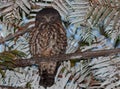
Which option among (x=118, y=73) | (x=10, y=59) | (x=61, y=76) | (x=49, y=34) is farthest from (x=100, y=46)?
(x=49, y=34)

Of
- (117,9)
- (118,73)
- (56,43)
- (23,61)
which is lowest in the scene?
(56,43)

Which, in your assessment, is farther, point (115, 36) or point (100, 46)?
point (100, 46)

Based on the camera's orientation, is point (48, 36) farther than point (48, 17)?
No

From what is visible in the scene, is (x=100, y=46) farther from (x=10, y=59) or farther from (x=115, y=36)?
(x=10, y=59)

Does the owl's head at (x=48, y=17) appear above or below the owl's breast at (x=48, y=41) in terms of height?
above

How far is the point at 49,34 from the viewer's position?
190 centimetres

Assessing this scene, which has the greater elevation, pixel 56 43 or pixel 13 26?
pixel 13 26

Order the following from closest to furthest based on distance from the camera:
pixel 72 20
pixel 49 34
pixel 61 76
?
pixel 72 20 < pixel 61 76 < pixel 49 34

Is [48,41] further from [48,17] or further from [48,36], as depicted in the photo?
Answer: [48,17]

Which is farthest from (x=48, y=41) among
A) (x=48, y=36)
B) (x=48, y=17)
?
(x=48, y=17)

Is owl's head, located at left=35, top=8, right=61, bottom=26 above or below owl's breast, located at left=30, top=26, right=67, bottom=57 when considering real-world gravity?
above

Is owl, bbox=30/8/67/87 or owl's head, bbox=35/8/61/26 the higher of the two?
owl's head, bbox=35/8/61/26

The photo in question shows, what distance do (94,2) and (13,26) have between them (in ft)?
1.13

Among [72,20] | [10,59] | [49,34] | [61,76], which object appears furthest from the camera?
[49,34]
